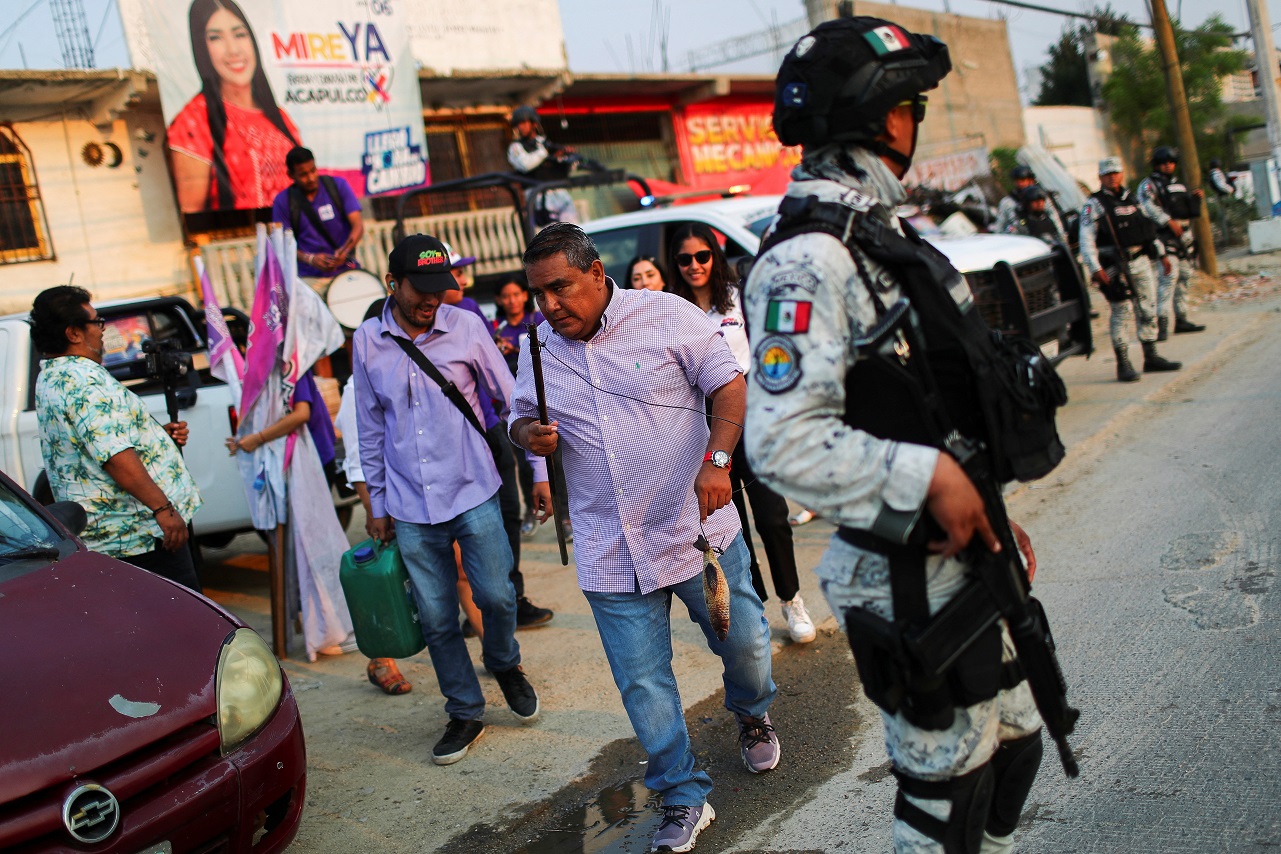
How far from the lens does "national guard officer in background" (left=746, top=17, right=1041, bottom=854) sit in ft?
6.20

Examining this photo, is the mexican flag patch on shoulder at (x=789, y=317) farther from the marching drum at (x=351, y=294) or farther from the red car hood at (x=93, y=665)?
the marching drum at (x=351, y=294)

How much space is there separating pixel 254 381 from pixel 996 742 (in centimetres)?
458

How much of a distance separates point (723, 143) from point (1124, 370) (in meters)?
13.7

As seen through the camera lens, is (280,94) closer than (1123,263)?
No

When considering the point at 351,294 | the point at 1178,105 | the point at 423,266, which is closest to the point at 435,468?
the point at 423,266

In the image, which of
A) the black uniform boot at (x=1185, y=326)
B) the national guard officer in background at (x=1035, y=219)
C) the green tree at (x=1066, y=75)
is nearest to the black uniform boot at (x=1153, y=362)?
the black uniform boot at (x=1185, y=326)

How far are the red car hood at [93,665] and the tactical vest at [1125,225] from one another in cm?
863

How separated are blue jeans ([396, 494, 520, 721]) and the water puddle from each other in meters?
0.83

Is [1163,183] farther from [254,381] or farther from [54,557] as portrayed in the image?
[54,557]

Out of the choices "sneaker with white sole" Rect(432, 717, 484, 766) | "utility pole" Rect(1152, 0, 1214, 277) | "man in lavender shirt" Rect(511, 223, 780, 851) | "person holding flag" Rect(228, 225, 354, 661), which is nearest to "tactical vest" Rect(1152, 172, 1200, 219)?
"utility pole" Rect(1152, 0, 1214, 277)

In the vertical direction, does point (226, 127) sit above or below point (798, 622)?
above

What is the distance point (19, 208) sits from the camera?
13.1 m

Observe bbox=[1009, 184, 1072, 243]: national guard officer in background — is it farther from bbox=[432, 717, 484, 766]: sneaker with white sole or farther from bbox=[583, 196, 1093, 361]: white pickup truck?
bbox=[432, 717, 484, 766]: sneaker with white sole

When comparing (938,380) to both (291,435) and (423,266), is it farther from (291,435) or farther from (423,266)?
(291,435)
